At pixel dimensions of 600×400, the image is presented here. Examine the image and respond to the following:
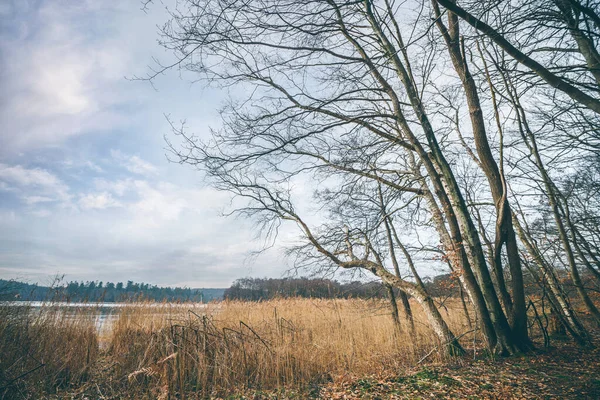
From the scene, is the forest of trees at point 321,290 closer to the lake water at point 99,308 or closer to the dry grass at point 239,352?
the dry grass at point 239,352

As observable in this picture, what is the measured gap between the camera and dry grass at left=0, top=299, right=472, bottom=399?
445 centimetres

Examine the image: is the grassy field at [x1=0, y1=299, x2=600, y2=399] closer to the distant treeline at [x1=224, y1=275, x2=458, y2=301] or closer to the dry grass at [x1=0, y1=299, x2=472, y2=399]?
the dry grass at [x1=0, y1=299, x2=472, y2=399]

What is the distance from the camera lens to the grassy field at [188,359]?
4273mm

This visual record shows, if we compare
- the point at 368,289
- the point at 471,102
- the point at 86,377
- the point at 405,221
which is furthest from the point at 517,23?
the point at 86,377

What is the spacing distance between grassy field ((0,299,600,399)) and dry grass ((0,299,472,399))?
2 cm

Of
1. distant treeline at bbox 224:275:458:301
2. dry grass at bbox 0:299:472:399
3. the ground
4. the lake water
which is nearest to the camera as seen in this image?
the ground

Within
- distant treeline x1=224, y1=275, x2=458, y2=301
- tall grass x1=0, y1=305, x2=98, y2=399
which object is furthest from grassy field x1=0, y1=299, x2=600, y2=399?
distant treeline x1=224, y1=275, x2=458, y2=301

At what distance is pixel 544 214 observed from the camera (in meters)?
7.36

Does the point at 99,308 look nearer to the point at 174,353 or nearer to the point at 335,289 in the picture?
the point at 174,353

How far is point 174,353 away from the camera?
12.3ft

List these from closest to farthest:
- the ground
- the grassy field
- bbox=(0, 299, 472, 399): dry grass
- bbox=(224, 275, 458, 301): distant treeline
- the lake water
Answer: the ground, the grassy field, bbox=(0, 299, 472, 399): dry grass, the lake water, bbox=(224, 275, 458, 301): distant treeline

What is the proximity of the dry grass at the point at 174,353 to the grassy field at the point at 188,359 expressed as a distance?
0.02 m

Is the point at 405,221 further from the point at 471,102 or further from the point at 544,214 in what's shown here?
the point at 544,214

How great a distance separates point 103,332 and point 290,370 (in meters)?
4.50
